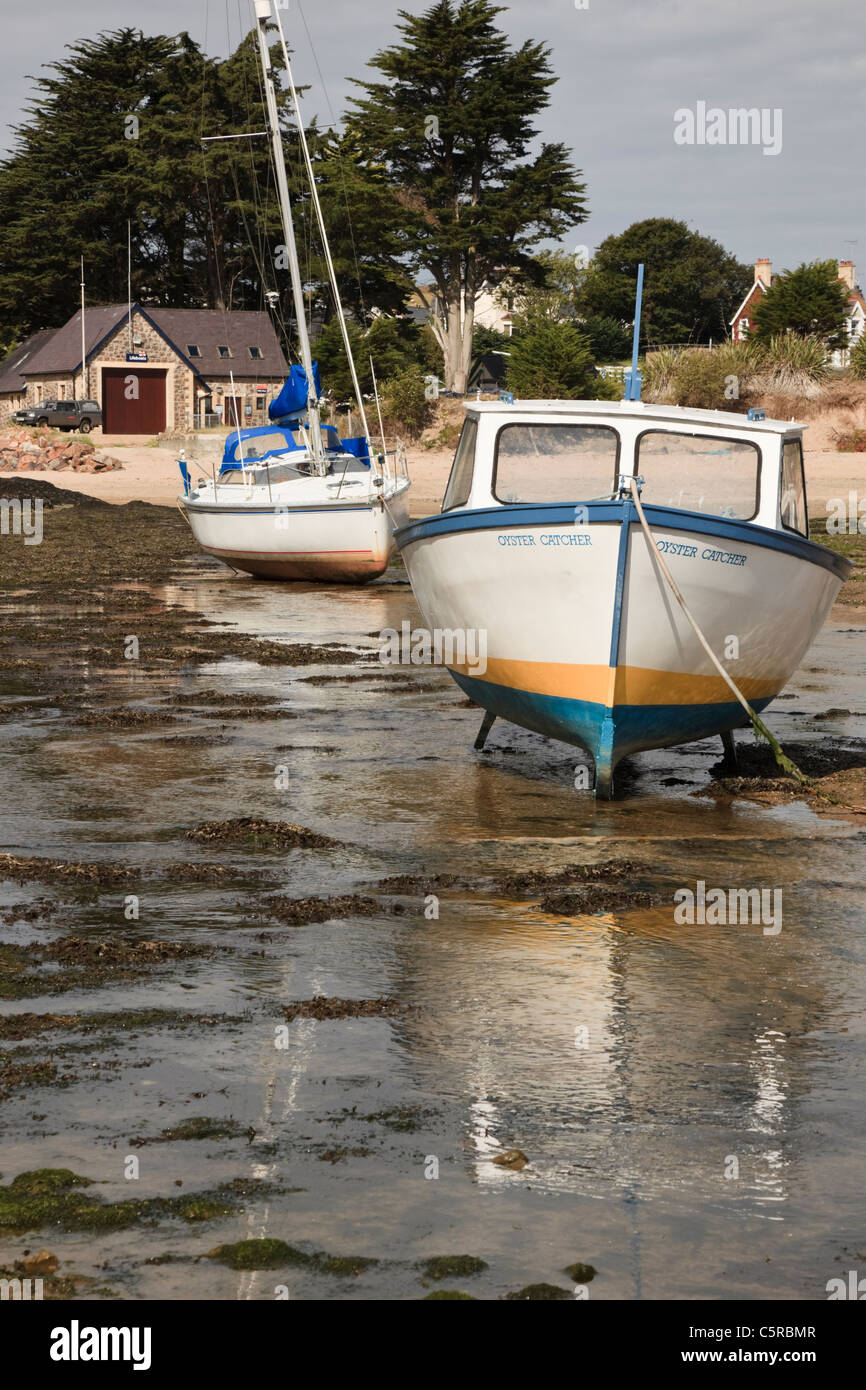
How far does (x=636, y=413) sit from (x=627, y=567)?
1188mm

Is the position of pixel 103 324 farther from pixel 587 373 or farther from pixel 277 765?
pixel 277 765

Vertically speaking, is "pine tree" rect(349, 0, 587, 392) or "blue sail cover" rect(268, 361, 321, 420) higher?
"pine tree" rect(349, 0, 587, 392)

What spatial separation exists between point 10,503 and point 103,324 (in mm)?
29224

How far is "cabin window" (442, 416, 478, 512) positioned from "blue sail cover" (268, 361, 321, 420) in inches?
646

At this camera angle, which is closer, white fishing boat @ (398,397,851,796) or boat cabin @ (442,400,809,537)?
white fishing boat @ (398,397,851,796)

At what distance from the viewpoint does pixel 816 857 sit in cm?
941

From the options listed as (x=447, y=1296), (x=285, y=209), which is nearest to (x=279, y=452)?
(x=285, y=209)

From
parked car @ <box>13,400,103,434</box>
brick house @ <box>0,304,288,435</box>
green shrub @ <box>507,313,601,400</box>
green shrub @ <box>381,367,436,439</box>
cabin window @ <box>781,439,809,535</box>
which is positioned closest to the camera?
cabin window @ <box>781,439,809,535</box>

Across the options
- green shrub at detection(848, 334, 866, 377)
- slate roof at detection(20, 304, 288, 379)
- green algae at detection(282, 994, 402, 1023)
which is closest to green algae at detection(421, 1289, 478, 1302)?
green algae at detection(282, 994, 402, 1023)

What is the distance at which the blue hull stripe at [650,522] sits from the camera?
10.1m

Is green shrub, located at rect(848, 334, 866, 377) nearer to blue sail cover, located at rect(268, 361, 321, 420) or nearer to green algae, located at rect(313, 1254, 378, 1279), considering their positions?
blue sail cover, located at rect(268, 361, 321, 420)

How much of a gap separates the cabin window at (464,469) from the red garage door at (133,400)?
64136mm

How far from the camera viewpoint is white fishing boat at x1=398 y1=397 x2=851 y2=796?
10.3m

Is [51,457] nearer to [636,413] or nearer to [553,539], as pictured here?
[636,413]
